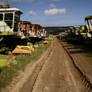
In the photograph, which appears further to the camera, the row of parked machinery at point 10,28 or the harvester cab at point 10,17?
the harvester cab at point 10,17

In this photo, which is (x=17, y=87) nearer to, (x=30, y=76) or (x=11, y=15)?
(x=30, y=76)

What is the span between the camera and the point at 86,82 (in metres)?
6.02

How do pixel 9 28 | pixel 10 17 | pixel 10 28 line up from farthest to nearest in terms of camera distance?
pixel 10 17 < pixel 10 28 < pixel 9 28

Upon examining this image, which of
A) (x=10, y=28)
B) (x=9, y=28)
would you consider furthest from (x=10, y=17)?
(x=9, y=28)

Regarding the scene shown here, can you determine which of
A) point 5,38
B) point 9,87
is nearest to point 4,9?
point 5,38

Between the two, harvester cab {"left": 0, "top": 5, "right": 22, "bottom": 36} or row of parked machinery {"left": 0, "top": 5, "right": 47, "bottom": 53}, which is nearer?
row of parked machinery {"left": 0, "top": 5, "right": 47, "bottom": 53}

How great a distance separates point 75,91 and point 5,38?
10304mm

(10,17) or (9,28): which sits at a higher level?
(10,17)

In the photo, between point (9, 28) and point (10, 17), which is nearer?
A: point (9, 28)

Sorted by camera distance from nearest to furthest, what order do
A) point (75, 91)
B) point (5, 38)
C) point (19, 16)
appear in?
point (75, 91) < point (5, 38) < point (19, 16)

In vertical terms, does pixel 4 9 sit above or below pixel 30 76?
above

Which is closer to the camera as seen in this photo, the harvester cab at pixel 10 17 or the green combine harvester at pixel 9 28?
the green combine harvester at pixel 9 28

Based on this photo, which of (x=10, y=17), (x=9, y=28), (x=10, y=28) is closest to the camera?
(x=9, y=28)

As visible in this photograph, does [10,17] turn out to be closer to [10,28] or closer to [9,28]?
[10,28]
